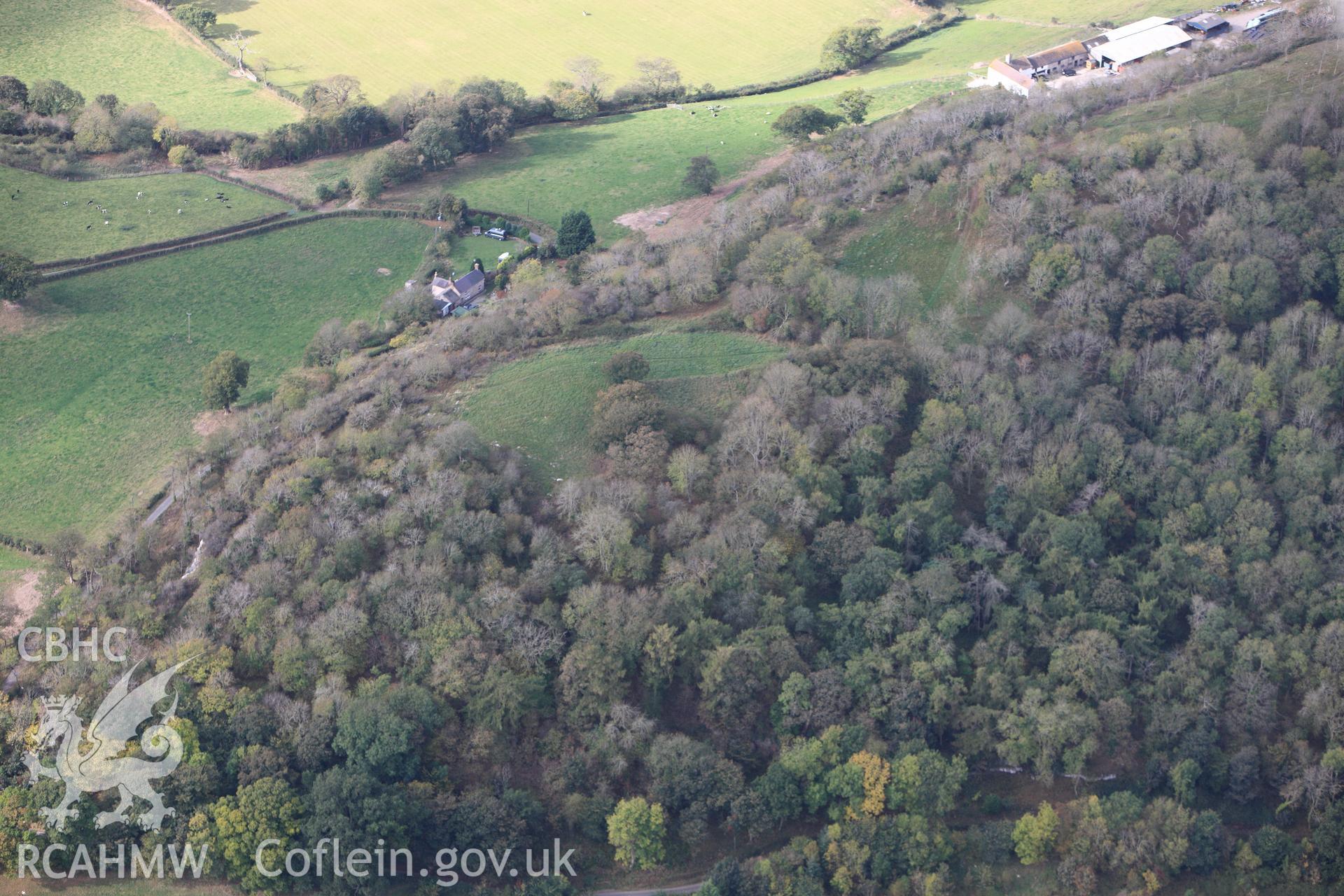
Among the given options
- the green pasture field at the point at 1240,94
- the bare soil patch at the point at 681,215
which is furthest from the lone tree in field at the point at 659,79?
the green pasture field at the point at 1240,94

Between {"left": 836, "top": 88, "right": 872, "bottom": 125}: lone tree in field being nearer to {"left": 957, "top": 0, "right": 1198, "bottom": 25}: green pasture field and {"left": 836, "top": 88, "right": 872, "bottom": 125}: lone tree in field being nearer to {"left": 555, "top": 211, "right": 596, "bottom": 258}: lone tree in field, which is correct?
{"left": 555, "top": 211, "right": 596, "bottom": 258}: lone tree in field

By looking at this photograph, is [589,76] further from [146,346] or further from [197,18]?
[146,346]

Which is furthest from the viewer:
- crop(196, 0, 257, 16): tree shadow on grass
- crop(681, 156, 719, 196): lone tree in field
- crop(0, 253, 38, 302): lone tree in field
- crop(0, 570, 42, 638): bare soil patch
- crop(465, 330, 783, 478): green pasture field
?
crop(196, 0, 257, 16): tree shadow on grass

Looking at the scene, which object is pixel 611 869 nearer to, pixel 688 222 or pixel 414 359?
pixel 414 359

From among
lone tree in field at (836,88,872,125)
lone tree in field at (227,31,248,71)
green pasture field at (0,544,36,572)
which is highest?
lone tree in field at (227,31,248,71)

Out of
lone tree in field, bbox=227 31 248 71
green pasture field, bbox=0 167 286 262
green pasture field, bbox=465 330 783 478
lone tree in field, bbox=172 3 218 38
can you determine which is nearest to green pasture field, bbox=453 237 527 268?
green pasture field, bbox=0 167 286 262

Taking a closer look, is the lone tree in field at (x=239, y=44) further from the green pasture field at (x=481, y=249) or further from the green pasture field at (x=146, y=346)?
the green pasture field at (x=481, y=249)

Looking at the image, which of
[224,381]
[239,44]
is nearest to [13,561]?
[224,381]
